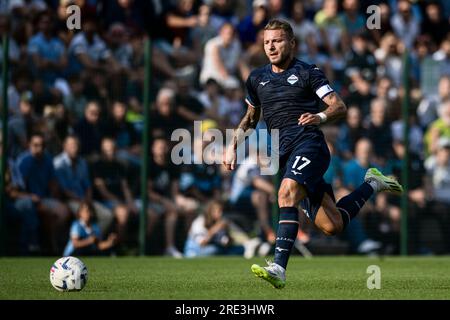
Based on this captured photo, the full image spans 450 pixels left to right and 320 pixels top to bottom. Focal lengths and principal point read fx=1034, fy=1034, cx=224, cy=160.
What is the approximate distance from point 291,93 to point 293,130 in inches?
13.8

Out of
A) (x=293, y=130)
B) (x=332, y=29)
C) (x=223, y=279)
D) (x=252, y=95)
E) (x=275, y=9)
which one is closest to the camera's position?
(x=293, y=130)

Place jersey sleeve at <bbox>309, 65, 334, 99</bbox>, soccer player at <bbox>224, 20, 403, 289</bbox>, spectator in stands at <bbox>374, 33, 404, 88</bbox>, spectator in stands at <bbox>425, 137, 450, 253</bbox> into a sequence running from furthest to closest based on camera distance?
spectator in stands at <bbox>374, 33, 404, 88</bbox> → spectator in stands at <bbox>425, 137, 450, 253</bbox> → jersey sleeve at <bbox>309, 65, 334, 99</bbox> → soccer player at <bbox>224, 20, 403, 289</bbox>

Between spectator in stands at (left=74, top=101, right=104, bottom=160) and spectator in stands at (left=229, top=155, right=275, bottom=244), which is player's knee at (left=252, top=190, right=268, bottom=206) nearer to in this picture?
spectator in stands at (left=229, top=155, right=275, bottom=244)

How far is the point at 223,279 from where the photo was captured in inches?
420

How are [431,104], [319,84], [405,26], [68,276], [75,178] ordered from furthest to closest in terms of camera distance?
[405,26]
[431,104]
[75,178]
[319,84]
[68,276]

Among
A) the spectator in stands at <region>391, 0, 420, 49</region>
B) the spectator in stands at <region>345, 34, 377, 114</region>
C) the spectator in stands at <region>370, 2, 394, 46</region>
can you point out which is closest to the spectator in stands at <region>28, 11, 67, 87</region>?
the spectator in stands at <region>345, 34, 377, 114</region>

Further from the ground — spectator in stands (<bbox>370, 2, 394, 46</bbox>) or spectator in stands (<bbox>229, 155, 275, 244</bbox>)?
spectator in stands (<bbox>370, 2, 394, 46</bbox>)

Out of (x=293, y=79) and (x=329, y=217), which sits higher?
(x=293, y=79)

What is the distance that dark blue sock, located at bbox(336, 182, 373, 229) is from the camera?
10.3 m

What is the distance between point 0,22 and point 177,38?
3.07m

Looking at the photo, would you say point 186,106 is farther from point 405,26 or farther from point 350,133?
point 405,26

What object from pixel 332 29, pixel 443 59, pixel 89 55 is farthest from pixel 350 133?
pixel 89 55

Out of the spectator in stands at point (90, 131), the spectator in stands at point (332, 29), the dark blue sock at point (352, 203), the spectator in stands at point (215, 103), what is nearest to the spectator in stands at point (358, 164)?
the spectator in stands at point (332, 29)

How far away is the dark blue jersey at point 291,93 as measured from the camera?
9617mm
